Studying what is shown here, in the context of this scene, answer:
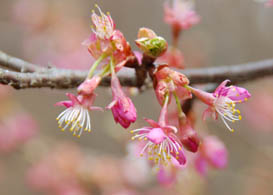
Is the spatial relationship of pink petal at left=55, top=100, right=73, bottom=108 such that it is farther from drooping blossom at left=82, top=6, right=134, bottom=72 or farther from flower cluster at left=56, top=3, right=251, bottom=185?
drooping blossom at left=82, top=6, right=134, bottom=72

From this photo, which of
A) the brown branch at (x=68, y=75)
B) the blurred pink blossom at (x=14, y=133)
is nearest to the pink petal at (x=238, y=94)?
the brown branch at (x=68, y=75)

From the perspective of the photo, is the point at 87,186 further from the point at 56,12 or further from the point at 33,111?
the point at 33,111

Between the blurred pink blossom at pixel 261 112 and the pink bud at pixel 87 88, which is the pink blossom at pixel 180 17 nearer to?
the pink bud at pixel 87 88

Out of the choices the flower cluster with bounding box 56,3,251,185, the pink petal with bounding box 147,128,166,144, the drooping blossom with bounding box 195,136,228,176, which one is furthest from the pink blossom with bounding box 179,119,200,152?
the drooping blossom with bounding box 195,136,228,176

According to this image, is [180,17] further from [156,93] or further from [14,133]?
[14,133]

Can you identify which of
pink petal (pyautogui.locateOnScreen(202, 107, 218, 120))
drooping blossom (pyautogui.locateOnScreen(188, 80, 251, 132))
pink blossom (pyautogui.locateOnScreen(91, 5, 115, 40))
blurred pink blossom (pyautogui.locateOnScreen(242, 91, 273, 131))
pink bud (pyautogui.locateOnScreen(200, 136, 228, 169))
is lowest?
blurred pink blossom (pyautogui.locateOnScreen(242, 91, 273, 131))

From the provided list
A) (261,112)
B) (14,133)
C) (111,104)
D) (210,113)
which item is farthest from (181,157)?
(261,112)

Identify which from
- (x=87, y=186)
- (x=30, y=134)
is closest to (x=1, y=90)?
(x=30, y=134)
